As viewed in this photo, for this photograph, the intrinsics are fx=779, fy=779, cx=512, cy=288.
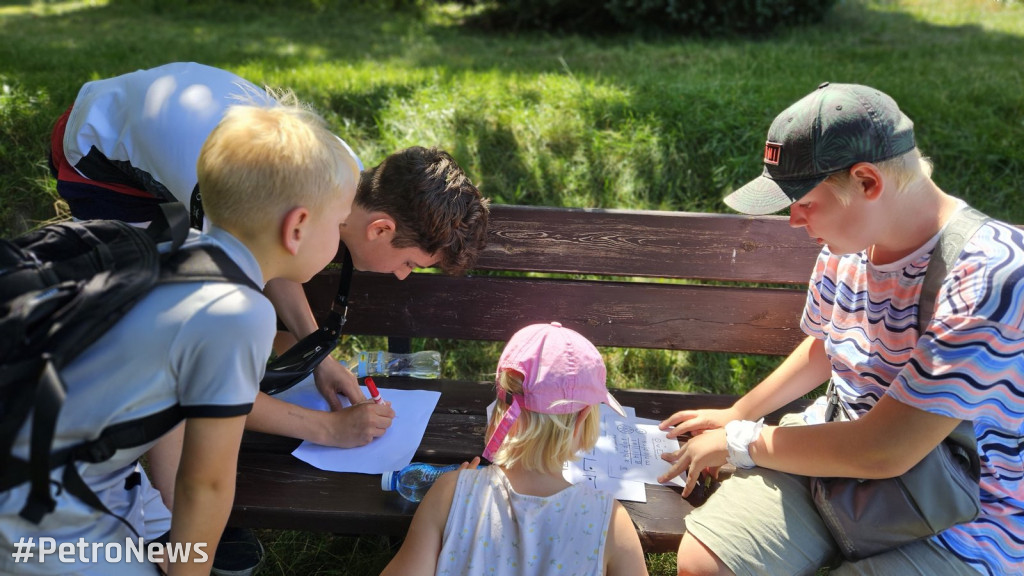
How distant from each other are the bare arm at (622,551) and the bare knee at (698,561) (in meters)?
0.15

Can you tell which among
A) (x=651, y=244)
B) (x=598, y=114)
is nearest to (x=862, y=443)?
(x=651, y=244)

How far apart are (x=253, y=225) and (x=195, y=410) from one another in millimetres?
369

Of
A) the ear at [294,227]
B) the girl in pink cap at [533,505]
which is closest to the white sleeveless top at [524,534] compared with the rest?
the girl in pink cap at [533,505]

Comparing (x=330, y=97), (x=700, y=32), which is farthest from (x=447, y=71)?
(x=700, y=32)

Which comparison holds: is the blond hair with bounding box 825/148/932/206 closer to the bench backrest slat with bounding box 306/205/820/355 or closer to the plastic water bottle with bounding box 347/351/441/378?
the bench backrest slat with bounding box 306/205/820/355

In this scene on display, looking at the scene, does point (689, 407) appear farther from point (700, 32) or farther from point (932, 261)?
point (700, 32)

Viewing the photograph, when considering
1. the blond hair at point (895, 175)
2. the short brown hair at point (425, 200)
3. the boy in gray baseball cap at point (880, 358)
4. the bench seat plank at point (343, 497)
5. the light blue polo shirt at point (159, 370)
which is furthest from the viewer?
the short brown hair at point (425, 200)

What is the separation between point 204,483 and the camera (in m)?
1.47

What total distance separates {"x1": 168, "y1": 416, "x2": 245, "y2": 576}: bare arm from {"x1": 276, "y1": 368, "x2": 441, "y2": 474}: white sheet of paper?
578 millimetres

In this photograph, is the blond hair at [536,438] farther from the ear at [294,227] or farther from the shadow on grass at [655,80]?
the shadow on grass at [655,80]

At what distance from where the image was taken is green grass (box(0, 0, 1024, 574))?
358 cm

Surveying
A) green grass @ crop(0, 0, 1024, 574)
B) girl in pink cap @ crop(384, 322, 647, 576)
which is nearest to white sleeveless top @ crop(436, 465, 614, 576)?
girl in pink cap @ crop(384, 322, 647, 576)

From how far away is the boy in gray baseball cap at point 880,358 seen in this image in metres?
1.57

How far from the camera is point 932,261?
169cm
